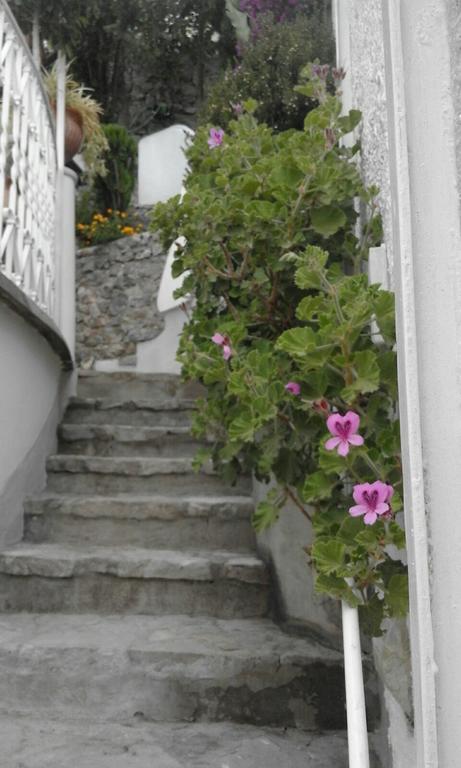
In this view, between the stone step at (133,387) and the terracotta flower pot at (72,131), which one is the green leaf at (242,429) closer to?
the stone step at (133,387)

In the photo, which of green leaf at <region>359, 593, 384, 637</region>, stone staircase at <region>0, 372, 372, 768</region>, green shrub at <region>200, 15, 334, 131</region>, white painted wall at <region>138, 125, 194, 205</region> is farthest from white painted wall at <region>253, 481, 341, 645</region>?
white painted wall at <region>138, 125, 194, 205</region>

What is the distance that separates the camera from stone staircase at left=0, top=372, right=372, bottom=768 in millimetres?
1542

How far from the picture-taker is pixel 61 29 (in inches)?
147

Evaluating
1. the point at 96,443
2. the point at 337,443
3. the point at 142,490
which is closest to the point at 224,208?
the point at 337,443

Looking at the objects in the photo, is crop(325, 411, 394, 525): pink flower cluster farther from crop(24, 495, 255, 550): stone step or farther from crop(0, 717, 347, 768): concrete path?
crop(24, 495, 255, 550): stone step

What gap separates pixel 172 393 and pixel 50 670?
2.10 m

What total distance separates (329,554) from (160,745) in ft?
2.53

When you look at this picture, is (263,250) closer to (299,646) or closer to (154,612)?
(299,646)

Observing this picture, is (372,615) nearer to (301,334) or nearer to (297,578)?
(301,334)

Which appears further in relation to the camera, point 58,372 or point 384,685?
point 58,372

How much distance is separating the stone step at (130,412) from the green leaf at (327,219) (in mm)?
1962

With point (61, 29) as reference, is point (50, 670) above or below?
below

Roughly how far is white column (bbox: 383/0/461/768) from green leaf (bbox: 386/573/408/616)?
11.6 inches

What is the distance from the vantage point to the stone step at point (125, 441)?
3.02 meters
